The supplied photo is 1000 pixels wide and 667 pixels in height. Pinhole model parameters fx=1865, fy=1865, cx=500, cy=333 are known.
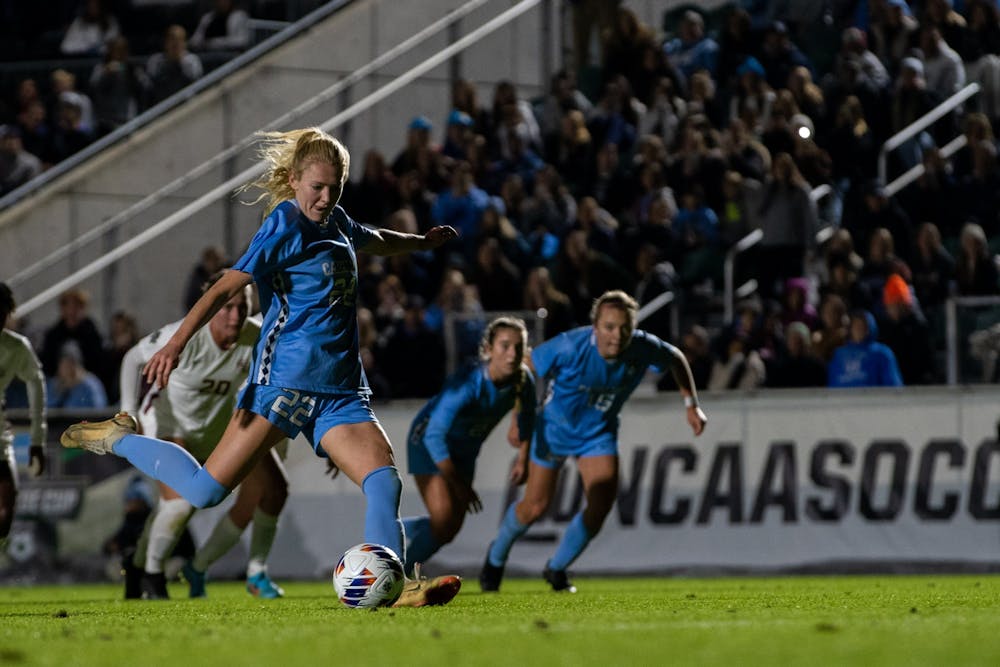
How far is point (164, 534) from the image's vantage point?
12.4 m

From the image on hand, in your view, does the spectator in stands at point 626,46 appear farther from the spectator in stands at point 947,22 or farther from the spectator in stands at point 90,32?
the spectator in stands at point 90,32

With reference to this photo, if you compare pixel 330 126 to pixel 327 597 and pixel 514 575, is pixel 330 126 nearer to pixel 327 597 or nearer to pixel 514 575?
pixel 514 575

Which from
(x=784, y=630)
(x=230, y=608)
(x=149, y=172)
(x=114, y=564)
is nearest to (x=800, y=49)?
(x=149, y=172)

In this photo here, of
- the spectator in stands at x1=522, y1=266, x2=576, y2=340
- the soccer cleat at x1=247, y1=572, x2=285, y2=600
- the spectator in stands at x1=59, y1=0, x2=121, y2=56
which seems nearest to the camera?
the soccer cleat at x1=247, y1=572, x2=285, y2=600

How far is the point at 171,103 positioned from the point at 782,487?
8433mm

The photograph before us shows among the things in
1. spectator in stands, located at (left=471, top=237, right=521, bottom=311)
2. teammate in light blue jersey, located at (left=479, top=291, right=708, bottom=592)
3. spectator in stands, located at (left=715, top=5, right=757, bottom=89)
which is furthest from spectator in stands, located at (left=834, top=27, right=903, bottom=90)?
teammate in light blue jersey, located at (left=479, top=291, right=708, bottom=592)

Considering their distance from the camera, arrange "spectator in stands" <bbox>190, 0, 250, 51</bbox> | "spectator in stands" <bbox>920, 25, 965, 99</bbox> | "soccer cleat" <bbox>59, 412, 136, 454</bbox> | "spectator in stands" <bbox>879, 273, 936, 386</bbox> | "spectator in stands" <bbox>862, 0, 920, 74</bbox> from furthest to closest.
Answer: "spectator in stands" <bbox>190, 0, 250, 51</bbox> < "spectator in stands" <bbox>862, 0, 920, 74</bbox> < "spectator in stands" <bbox>920, 25, 965, 99</bbox> < "spectator in stands" <bbox>879, 273, 936, 386</bbox> < "soccer cleat" <bbox>59, 412, 136, 454</bbox>

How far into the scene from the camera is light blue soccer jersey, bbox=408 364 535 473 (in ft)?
40.0

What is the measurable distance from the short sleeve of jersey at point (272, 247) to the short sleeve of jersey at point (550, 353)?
13.5ft

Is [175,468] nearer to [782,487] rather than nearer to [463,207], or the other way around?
[782,487]

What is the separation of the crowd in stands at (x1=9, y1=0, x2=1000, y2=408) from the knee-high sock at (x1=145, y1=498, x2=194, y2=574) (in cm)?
453

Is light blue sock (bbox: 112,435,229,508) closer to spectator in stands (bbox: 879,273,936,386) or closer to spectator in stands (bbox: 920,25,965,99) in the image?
spectator in stands (bbox: 879,273,936,386)

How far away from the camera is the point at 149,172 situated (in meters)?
19.9

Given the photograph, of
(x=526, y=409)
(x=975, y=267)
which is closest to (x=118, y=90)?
(x=975, y=267)
